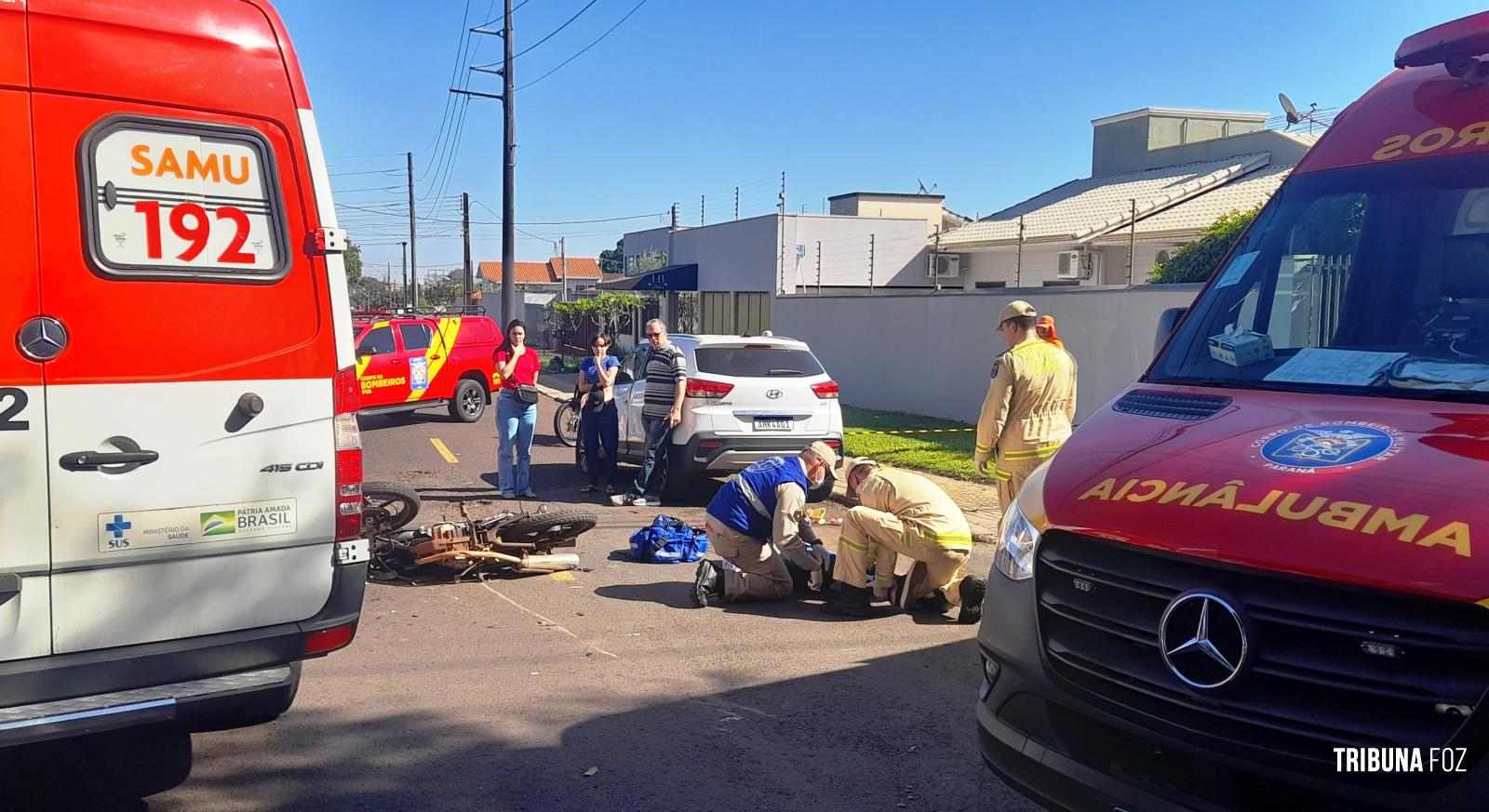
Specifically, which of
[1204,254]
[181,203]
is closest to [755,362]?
[181,203]

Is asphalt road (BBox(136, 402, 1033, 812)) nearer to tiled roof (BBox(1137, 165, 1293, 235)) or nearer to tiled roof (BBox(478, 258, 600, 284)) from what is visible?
tiled roof (BBox(1137, 165, 1293, 235))

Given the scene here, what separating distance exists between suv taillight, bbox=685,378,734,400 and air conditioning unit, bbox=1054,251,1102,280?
14.8 metres

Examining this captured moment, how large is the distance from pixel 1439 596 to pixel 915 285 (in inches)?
1114

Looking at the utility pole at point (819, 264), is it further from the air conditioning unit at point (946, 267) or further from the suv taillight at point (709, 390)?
the suv taillight at point (709, 390)

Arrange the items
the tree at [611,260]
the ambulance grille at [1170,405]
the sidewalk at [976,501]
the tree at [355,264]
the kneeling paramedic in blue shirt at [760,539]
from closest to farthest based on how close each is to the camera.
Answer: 1. the ambulance grille at [1170,405]
2. the kneeling paramedic in blue shirt at [760,539]
3. the sidewalk at [976,501]
4. the tree at [355,264]
5. the tree at [611,260]

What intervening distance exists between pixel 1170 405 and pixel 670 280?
31.7m

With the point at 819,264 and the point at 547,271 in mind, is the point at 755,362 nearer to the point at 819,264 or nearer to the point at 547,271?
the point at 819,264

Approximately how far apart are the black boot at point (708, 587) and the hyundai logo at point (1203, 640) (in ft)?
14.3

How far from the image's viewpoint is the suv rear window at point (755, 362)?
34.8 feet

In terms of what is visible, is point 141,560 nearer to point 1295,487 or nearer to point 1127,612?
point 1127,612

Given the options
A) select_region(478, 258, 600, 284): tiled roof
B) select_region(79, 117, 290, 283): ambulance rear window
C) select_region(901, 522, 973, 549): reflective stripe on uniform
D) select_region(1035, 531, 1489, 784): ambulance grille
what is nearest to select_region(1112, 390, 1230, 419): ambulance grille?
select_region(1035, 531, 1489, 784): ambulance grille

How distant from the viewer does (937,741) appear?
15.7ft

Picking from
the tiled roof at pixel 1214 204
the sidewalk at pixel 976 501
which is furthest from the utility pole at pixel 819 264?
the sidewalk at pixel 976 501

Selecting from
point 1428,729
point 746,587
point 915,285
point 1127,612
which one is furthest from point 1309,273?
point 915,285
